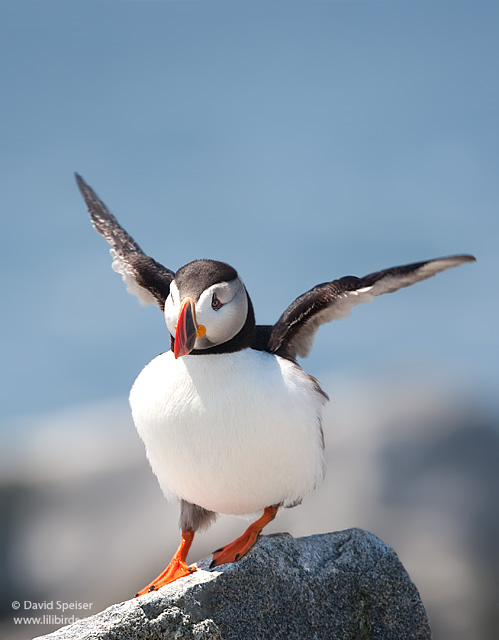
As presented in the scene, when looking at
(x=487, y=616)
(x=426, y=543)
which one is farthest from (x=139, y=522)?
(x=487, y=616)

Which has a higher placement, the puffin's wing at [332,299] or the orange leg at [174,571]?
the puffin's wing at [332,299]

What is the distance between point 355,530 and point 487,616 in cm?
524

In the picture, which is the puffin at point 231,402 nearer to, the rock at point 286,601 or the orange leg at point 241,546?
the orange leg at point 241,546

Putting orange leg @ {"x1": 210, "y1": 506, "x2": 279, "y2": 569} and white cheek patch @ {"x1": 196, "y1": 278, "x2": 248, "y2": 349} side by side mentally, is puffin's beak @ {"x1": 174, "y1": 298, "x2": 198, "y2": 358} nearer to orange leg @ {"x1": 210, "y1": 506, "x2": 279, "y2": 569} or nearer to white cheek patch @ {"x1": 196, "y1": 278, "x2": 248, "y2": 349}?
white cheek patch @ {"x1": 196, "y1": 278, "x2": 248, "y2": 349}

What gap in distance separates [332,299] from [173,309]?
1295mm

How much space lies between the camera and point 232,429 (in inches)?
222

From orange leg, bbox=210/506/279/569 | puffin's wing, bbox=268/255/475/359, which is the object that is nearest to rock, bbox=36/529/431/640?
orange leg, bbox=210/506/279/569

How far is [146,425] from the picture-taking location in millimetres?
5992

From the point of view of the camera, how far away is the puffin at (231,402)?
18.5 feet

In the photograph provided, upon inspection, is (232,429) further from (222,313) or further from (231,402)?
(222,313)

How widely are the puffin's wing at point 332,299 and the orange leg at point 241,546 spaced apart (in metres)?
1.31

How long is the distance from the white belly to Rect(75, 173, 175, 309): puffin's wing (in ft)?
3.02

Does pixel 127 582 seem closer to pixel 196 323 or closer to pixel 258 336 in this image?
pixel 258 336

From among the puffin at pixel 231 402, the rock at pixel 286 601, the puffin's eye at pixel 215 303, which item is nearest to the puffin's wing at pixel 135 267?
the puffin at pixel 231 402
